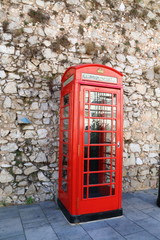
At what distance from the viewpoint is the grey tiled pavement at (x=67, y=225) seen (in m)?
2.63

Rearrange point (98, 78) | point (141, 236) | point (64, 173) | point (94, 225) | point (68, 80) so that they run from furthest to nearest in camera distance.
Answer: point (64, 173) < point (68, 80) < point (98, 78) < point (94, 225) < point (141, 236)

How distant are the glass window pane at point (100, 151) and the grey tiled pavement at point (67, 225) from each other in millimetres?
1090

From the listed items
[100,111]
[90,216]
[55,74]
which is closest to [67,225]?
[90,216]

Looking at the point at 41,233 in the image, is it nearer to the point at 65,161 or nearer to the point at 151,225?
the point at 65,161

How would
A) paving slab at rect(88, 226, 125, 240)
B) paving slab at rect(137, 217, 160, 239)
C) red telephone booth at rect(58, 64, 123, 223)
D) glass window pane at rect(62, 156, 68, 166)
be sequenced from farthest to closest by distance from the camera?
glass window pane at rect(62, 156, 68, 166), red telephone booth at rect(58, 64, 123, 223), paving slab at rect(137, 217, 160, 239), paving slab at rect(88, 226, 125, 240)

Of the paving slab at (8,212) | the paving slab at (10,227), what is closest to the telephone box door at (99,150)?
the paving slab at (10,227)

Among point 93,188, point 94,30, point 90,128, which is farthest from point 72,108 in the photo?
point 94,30

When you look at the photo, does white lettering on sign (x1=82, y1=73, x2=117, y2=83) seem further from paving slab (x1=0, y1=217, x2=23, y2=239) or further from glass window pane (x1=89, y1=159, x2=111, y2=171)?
paving slab (x1=0, y1=217, x2=23, y2=239)

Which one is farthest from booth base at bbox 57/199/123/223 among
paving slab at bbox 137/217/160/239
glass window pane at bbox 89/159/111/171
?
glass window pane at bbox 89/159/111/171

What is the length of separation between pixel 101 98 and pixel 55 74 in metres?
1.40

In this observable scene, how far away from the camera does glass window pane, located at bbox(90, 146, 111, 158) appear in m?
3.18

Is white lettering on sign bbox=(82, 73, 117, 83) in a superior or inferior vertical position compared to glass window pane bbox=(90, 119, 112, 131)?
superior

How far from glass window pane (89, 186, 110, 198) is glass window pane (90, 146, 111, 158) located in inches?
22.0

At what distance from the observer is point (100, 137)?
3.27 metres
